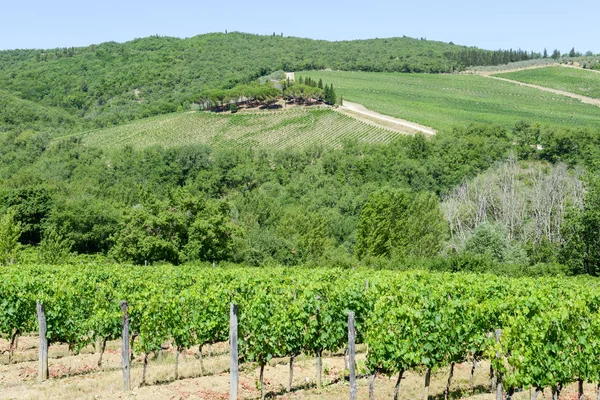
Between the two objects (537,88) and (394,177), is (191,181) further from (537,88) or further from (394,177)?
(537,88)

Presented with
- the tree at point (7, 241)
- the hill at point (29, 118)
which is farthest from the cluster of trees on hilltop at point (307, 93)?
the tree at point (7, 241)

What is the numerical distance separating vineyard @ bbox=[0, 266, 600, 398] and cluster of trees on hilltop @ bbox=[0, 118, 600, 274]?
719 inches

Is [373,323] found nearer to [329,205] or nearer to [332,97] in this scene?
[329,205]

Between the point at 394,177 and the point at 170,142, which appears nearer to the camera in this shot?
the point at 394,177

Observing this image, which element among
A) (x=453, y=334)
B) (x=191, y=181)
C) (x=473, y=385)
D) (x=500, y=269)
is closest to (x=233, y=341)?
(x=453, y=334)

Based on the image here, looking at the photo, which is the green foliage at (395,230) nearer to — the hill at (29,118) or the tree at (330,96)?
the tree at (330,96)

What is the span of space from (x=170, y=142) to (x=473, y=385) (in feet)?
350

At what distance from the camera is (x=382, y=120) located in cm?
11269

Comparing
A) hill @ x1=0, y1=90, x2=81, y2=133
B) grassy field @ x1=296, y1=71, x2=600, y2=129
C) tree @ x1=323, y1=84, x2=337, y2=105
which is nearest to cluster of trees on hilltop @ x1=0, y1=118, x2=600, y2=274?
grassy field @ x1=296, y1=71, x2=600, y2=129

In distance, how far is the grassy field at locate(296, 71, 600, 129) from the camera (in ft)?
369

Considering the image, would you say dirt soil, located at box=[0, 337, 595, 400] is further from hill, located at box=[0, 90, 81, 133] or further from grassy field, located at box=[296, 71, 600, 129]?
hill, located at box=[0, 90, 81, 133]

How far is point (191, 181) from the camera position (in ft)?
311

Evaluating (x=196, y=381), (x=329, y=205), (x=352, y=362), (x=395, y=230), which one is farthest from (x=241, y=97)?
(x=352, y=362)

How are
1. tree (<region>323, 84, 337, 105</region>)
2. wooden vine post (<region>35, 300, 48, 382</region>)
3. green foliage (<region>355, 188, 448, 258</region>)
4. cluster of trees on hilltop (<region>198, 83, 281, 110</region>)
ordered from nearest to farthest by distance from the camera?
wooden vine post (<region>35, 300, 48, 382</region>)
green foliage (<region>355, 188, 448, 258</region>)
tree (<region>323, 84, 337, 105</region>)
cluster of trees on hilltop (<region>198, 83, 281, 110</region>)
